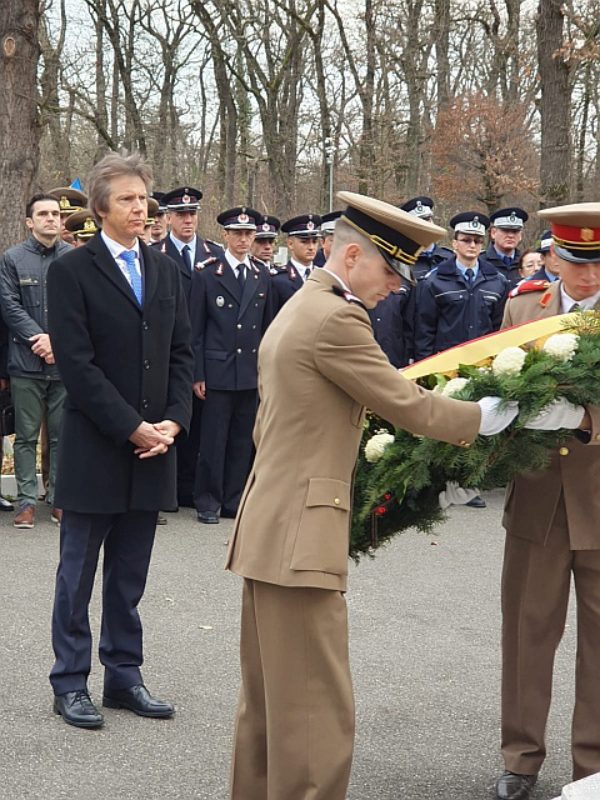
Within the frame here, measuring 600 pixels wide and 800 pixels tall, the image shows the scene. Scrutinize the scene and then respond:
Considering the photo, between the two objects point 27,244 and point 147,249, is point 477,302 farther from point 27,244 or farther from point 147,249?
point 147,249

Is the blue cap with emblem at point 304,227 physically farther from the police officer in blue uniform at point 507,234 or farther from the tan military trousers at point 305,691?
the tan military trousers at point 305,691

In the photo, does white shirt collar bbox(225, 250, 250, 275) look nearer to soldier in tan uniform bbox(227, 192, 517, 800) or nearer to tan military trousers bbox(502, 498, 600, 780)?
tan military trousers bbox(502, 498, 600, 780)

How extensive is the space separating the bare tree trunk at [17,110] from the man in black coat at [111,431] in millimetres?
8054

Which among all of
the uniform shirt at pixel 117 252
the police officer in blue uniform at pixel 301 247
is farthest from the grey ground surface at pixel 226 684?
the police officer in blue uniform at pixel 301 247

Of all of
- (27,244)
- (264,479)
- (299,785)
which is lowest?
(299,785)

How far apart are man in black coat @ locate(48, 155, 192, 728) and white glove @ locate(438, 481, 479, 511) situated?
1439 millimetres

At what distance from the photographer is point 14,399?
837 cm

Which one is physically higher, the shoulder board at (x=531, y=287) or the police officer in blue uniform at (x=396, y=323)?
the shoulder board at (x=531, y=287)

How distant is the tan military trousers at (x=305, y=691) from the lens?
3.39 metres

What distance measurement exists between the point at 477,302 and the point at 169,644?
4679 mm

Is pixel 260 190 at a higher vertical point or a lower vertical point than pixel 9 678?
higher

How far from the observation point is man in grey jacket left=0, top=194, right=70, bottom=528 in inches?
322

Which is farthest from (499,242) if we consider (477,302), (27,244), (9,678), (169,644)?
(9,678)

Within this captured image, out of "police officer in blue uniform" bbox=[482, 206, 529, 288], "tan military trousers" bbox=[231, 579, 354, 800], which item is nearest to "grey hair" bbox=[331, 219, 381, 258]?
"tan military trousers" bbox=[231, 579, 354, 800]
